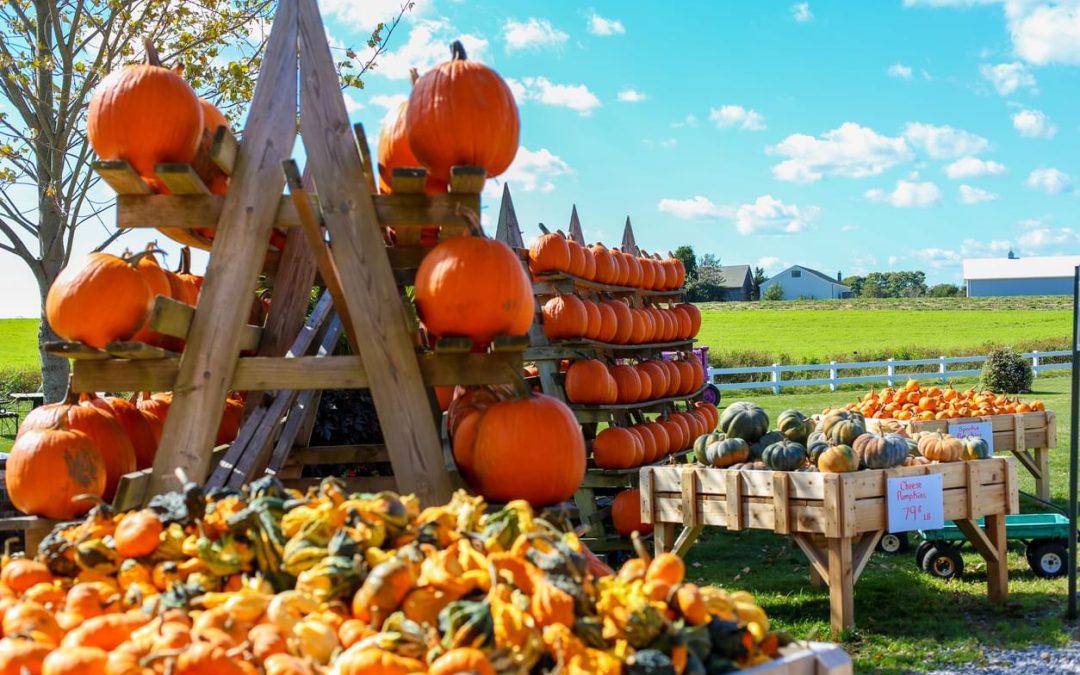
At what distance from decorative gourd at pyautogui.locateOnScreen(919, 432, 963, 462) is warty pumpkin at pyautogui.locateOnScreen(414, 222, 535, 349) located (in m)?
4.10

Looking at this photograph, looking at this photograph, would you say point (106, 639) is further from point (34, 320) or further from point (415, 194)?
point (34, 320)

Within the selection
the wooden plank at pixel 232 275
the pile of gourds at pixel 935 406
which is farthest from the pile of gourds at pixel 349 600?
the pile of gourds at pixel 935 406

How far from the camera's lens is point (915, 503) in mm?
5711

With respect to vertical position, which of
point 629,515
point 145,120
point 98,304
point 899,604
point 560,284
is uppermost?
point 145,120

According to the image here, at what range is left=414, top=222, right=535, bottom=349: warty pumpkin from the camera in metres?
3.14

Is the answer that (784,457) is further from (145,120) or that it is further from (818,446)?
(145,120)

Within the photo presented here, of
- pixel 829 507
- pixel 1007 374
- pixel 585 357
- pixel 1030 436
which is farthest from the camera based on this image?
pixel 1007 374

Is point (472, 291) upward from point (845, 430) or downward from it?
upward

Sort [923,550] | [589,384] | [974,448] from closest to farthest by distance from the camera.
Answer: [974,448] → [923,550] → [589,384]

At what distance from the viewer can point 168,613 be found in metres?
2.22

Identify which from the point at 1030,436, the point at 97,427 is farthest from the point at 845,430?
the point at 97,427

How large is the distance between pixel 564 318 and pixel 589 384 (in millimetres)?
560

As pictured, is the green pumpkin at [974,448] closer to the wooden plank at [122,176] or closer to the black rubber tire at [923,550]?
the black rubber tire at [923,550]

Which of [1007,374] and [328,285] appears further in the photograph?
[1007,374]
